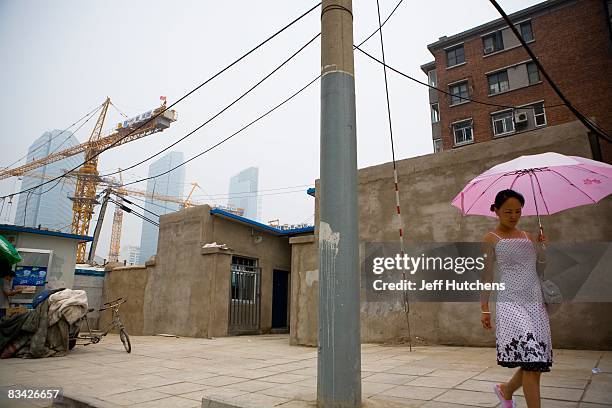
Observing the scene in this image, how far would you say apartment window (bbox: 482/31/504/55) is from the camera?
92.5 ft

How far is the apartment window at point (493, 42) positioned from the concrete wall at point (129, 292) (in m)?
28.8

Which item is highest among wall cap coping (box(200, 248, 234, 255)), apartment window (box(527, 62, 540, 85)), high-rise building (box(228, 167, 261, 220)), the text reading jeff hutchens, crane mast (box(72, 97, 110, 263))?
high-rise building (box(228, 167, 261, 220))

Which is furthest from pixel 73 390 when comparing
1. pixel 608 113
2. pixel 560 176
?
pixel 608 113

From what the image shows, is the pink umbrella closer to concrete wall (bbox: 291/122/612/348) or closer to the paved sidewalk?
the paved sidewalk

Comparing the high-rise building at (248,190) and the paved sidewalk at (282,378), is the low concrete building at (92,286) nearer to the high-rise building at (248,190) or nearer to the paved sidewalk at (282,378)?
the paved sidewalk at (282,378)

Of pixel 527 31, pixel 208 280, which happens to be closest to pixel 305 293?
pixel 208 280

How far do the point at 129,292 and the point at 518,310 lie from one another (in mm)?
14004

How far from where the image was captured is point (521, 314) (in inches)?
102

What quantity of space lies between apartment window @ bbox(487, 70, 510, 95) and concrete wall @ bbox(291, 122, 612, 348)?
78.2ft

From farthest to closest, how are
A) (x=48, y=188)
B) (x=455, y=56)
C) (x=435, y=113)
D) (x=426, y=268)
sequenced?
(x=48, y=188), (x=435, y=113), (x=455, y=56), (x=426, y=268)

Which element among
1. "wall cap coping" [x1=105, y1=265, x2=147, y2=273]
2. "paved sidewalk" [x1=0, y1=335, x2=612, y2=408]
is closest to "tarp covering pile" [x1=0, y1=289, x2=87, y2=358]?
"paved sidewalk" [x1=0, y1=335, x2=612, y2=408]

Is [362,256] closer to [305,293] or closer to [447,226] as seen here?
[305,293]

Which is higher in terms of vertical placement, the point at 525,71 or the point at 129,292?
the point at 525,71

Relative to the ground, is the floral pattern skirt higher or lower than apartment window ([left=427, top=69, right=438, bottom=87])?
lower
